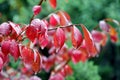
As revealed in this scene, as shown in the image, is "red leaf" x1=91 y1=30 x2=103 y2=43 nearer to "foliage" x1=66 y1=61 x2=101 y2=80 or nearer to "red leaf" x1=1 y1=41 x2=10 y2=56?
"foliage" x1=66 y1=61 x2=101 y2=80

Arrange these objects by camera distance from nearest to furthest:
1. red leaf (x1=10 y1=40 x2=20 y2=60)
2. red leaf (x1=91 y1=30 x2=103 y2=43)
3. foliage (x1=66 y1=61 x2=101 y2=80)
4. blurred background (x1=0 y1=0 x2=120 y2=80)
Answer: red leaf (x1=10 y1=40 x2=20 y2=60)
red leaf (x1=91 y1=30 x2=103 y2=43)
foliage (x1=66 y1=61 x2=101 y2=80)
blurred background (x1=0 y1=0 x2=120 y2=80)

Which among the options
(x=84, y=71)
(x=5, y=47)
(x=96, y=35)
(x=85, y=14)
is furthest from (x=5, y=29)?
(x=85, y=14)

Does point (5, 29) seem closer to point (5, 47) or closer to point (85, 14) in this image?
point (5, 47)

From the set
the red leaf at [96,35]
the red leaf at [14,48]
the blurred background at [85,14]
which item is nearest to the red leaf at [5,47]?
the red leaf at [14,48]

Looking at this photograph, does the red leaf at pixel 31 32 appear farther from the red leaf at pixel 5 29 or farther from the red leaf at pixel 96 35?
the red leaf at pixel 96 35

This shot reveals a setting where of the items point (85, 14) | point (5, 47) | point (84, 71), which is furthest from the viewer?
point (85, 14)

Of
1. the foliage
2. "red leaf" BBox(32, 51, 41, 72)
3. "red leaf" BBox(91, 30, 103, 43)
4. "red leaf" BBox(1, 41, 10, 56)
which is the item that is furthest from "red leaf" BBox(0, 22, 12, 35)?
the foliage

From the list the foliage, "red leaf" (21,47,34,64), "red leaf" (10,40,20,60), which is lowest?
the foliage

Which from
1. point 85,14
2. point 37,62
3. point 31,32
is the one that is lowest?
point 37,62

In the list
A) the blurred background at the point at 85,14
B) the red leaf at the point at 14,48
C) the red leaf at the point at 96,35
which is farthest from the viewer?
the blurred background at the point at 85,14
